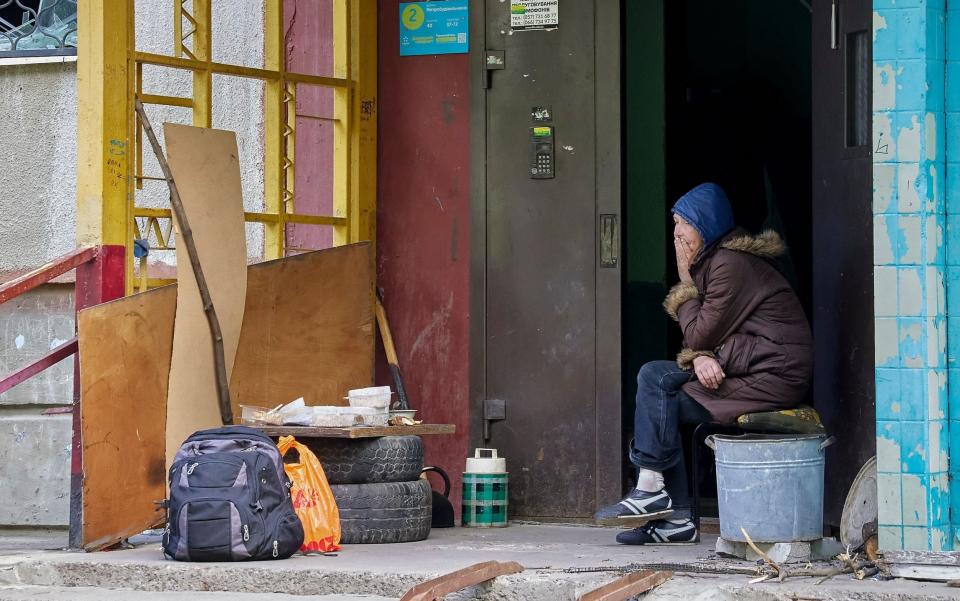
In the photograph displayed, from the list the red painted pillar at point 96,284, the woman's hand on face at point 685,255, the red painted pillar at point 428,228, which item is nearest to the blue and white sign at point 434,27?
the red painted pillar at point 428,228

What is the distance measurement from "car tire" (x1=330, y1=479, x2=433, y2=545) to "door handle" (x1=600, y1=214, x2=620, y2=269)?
152 cm

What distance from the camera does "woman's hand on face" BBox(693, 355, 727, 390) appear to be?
6340 mm

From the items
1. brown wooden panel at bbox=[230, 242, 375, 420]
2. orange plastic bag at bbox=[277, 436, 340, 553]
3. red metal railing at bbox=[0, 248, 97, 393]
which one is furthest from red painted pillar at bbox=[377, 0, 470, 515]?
red metal railing at bbox=[0, 248, 97, 393]

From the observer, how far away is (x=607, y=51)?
7.36 m

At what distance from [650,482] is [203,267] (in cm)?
217

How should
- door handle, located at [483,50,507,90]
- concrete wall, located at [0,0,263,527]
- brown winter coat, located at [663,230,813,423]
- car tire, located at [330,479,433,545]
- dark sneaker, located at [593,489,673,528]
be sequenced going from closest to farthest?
brown winter coat, located at [663,230,813,423] → dark sneaker, located at [593,489,673,528] → car tire, located at [330,479,433,545] → door handle, located at [483,50,507,90] → concrete wall, located at [0,0,263,527]

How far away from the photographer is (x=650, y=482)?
655 centimetres

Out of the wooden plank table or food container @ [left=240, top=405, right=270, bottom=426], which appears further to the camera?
food container @ [left=240, top=405, right=270, bottom=426]

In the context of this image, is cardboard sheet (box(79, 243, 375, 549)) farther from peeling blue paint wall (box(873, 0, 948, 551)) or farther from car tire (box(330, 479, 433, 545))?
peeling blue paint wall (box(873, 0, 948, 551))

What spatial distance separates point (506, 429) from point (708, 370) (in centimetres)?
149

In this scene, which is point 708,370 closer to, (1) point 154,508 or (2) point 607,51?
(2) point 607,51

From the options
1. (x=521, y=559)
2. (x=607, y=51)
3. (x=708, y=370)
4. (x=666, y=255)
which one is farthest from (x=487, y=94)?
(x=521, y=559)

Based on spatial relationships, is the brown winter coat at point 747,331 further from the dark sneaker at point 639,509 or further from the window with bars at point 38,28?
the window with bars at point 38,28

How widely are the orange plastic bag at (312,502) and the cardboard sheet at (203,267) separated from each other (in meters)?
0.51
